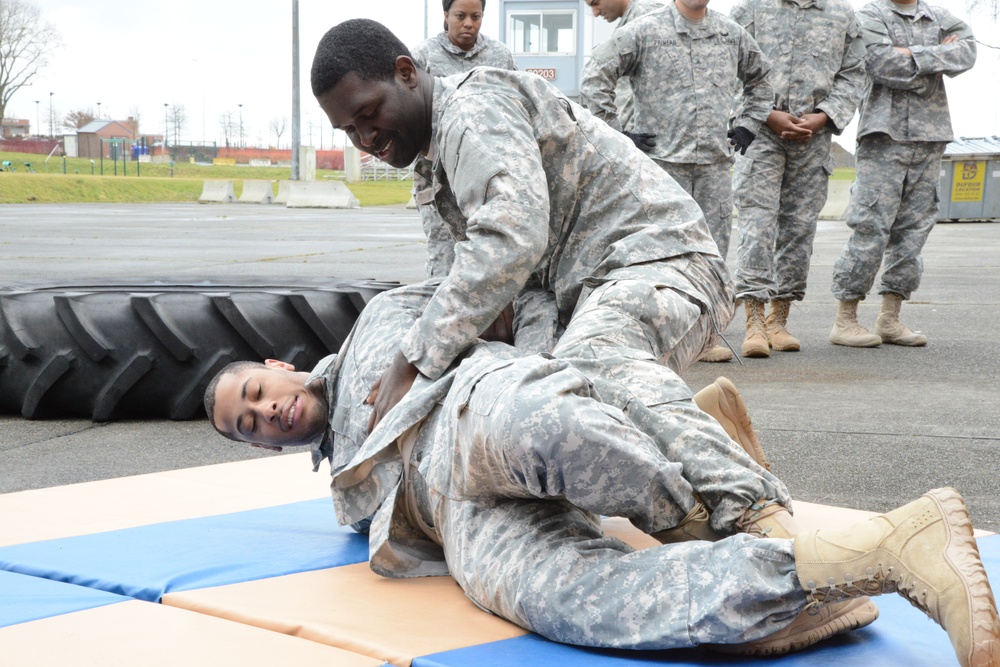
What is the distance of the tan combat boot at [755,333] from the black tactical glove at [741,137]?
2.60 ft

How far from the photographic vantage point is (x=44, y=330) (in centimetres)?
427

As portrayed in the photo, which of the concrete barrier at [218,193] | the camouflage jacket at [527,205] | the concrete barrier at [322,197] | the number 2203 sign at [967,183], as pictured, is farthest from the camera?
the concrete barrier at [218,193]

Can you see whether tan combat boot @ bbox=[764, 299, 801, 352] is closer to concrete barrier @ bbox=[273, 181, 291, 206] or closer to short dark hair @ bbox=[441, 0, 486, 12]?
short dark hair @ bbox=[441, 0, 486, 12]

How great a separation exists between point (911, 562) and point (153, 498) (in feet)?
7.37

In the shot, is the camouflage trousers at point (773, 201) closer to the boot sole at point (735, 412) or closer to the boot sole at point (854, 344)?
the boot sole at point (854, 344)

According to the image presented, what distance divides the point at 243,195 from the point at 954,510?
96.7 ft

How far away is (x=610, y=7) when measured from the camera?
5809mm

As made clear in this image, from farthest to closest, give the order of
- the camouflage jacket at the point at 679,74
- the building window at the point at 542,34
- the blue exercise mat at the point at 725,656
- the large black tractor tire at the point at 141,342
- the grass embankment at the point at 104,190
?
the building window at the point at 542,34, the grass embankment at the point at 104,190, the camouflage jacket at the point at 679,74, the large black tractor tire at the point at 141,342, the blue exercise mat at the point at 725,656

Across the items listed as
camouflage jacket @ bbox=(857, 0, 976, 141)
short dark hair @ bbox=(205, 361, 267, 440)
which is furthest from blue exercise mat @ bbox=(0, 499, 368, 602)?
camouflage jacket @ bbox=(857, 0, 976, 141)

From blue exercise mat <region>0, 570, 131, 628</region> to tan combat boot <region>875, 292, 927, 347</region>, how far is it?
15.6 feet

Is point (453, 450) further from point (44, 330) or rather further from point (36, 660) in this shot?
point (44, 330)

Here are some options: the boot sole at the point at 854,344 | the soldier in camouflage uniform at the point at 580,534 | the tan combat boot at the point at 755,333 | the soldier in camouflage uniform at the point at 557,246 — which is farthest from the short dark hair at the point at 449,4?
the soldier in camouflage uniform at the point at 580,534

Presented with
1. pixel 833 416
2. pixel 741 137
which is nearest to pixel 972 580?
pixel 833 416

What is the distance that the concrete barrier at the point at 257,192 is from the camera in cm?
2936
